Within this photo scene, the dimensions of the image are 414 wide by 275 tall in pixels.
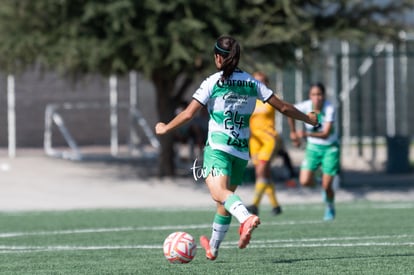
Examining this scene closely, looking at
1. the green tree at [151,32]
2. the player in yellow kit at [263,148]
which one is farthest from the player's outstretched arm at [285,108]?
the green tree at [151,32]

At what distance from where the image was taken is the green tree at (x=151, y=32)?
22.2 metres

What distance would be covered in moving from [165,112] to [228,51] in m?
15.5

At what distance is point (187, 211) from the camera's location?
1989 cm

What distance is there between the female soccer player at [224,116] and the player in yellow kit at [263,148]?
6.68 meters

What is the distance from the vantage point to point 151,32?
22141 millimetres

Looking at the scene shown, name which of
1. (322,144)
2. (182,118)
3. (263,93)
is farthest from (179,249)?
(322,144)

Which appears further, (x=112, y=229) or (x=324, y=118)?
(x=324, y=118)

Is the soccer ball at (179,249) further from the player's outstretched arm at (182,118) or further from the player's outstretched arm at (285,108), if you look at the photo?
the player's outstretched arm at (285,108)

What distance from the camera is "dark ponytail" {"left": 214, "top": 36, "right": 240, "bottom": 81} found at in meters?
10.1

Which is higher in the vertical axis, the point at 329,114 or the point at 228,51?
the point at 228,51

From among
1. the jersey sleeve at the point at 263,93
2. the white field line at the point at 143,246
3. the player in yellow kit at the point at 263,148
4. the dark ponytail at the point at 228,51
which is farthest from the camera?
the player in yellow kit at the point at 263,148

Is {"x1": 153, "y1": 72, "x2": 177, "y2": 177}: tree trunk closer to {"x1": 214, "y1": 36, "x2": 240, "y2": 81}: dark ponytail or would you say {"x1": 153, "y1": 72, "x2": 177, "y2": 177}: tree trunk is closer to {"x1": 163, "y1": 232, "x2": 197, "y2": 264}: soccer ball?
{"x1": 214, "y1": 36, "x2": 240, "y2": 81}: dark ponytail

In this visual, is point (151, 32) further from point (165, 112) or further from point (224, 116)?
point (224, 116)

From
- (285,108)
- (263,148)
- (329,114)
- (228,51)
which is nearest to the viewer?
(228,51)
